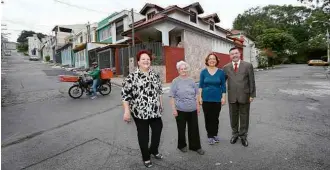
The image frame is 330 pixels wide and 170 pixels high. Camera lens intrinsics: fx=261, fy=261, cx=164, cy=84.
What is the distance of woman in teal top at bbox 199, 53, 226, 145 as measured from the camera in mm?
4684

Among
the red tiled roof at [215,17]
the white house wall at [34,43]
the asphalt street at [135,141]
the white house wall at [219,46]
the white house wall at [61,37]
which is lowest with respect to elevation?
the asphalt street at [135,141]

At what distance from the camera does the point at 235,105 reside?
15.8 ft

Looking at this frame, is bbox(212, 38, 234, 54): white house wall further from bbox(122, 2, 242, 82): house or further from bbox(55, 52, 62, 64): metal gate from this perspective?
bbox(55, 52, 62, 64): metal gate

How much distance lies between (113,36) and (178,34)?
1034 centimetres

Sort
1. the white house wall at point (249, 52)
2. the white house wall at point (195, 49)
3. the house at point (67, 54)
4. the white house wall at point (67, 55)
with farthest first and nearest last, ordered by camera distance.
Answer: the white house wall at point (67, 55), the house at point (67, 54), the white house wall at point (249, 52), the white house wall at point (195, 49)

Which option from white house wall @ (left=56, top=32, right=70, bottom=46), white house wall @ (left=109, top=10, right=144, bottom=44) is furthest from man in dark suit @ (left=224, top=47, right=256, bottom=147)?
white house wall @ (left=56, top=32, right=70, bottom=46)

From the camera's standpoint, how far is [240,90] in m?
4.66

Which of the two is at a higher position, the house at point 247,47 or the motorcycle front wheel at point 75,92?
the house at point 247,47

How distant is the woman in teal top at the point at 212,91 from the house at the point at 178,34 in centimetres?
1236

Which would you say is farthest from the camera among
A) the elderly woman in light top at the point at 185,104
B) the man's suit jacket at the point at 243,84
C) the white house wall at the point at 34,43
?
the white house wall at the point at 34,43

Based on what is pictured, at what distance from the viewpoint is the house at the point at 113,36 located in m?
22.9

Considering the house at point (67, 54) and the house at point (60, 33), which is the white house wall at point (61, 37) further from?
the house at point (67, 54)

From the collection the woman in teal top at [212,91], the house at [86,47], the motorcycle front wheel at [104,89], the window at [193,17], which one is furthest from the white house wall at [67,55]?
the woman in teal top at [212,91]

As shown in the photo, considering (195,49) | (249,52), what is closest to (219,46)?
(195,49)
